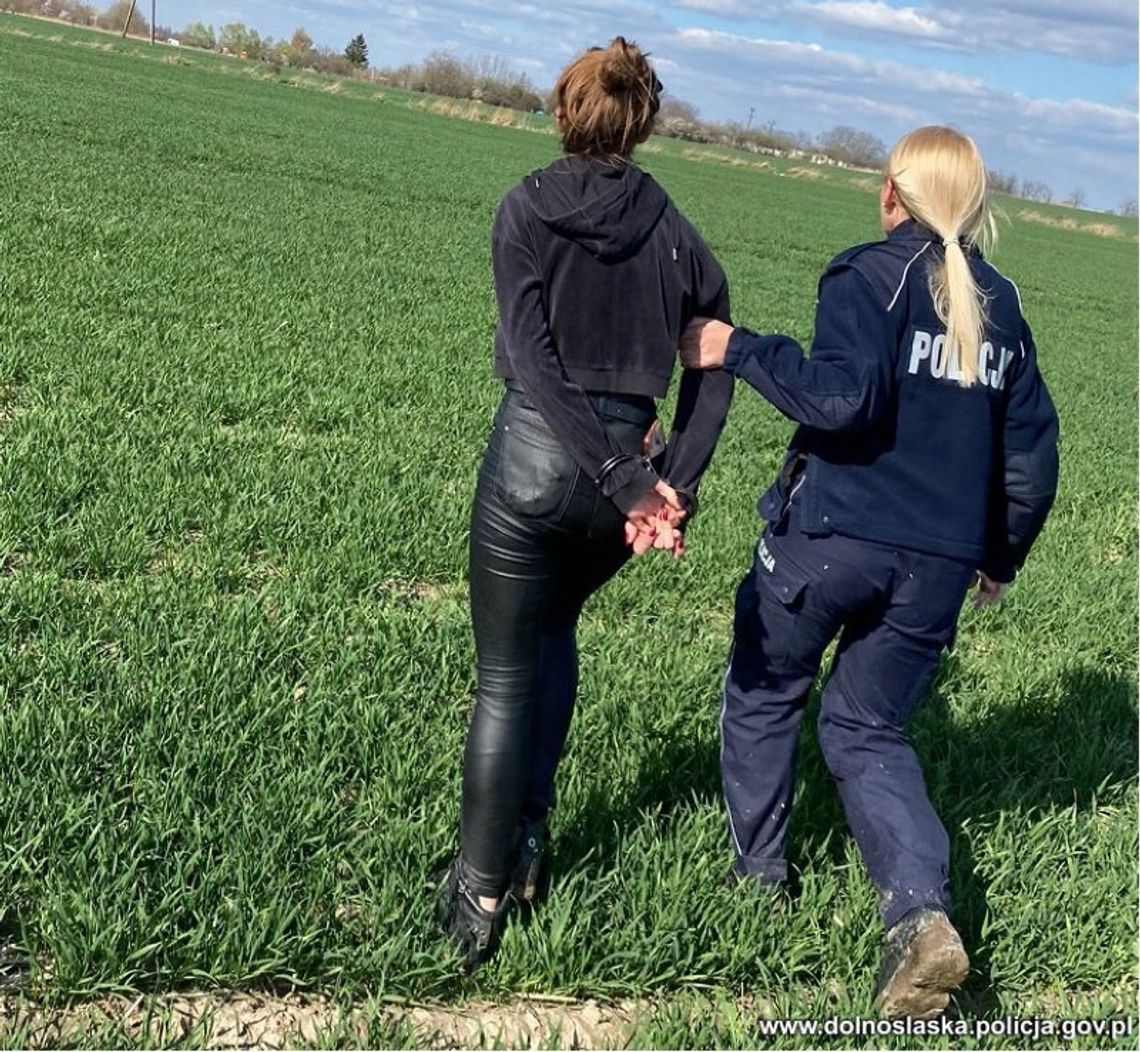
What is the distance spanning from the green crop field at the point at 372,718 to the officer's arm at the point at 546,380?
43.3 inches

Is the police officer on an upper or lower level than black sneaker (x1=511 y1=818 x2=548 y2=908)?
upper

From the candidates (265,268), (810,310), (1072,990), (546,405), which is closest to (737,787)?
(1072,990)

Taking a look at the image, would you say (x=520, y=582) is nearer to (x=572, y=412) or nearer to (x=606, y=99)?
(x=572, y=412)

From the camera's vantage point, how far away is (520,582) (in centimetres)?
260

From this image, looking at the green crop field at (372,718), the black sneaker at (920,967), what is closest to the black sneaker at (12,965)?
the green crop field at (372,718)

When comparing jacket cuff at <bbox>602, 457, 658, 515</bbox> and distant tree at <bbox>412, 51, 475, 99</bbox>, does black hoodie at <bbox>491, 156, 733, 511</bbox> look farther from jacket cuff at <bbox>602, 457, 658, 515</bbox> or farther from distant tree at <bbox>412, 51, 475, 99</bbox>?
distant tree at <bbox>412, 51, 475, 99</bbox>

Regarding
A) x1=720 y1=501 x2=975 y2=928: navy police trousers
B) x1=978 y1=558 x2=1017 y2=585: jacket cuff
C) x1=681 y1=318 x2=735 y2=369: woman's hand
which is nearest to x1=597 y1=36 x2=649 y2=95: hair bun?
x1=681 y1=318 x2=735 y2=369: woman's hand

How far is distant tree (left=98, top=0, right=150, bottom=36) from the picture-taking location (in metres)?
123

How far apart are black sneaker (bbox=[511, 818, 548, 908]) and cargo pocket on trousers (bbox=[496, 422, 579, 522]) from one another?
2.91 ft

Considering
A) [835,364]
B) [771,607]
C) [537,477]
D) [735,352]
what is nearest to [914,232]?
[835,364]

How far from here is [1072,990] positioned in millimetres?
3062

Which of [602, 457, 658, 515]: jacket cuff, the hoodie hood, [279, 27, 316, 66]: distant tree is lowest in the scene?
[602, 457, 658, 515]: jacket cuff

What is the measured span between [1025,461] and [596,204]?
1.31 meters

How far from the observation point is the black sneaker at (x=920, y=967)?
2549 millimetres
